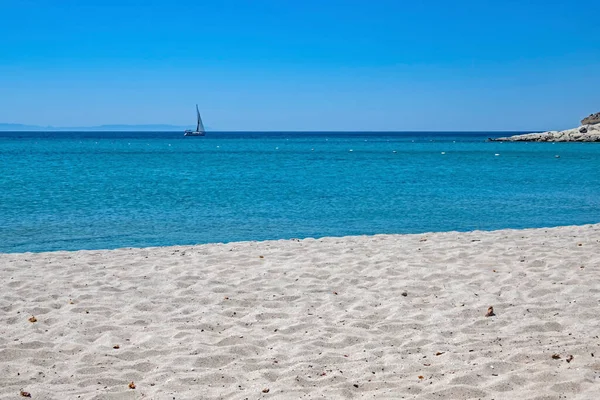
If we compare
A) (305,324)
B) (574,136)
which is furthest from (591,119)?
(305,324)

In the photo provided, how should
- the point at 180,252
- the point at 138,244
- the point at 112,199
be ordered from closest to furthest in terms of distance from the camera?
1. the point at 180,252
2. the point at 138,244
3. the point at 112,199

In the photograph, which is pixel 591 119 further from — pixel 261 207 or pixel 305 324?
pixel 305 324

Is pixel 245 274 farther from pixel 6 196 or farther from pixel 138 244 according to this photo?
pixel 6 196

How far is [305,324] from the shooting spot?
6.80 metres

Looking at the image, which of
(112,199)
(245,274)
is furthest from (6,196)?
(245,274)

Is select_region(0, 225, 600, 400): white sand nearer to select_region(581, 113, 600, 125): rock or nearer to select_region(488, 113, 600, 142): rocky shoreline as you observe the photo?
select_region(488, 113, 600, 142): rocky shoreline

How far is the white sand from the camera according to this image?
5.15 meters

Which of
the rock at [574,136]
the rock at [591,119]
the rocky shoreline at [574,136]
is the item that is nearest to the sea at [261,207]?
the rock at [574,136]

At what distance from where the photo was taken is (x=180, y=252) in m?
11.2

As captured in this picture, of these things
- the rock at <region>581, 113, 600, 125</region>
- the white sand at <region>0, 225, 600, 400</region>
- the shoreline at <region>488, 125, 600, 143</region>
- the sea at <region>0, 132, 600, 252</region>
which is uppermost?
the rock at <region>581, 113, 600, 125</region>

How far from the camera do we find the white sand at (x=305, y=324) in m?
5.15

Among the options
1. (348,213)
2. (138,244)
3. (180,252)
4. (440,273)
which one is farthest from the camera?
(348,213)

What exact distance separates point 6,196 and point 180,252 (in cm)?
1773

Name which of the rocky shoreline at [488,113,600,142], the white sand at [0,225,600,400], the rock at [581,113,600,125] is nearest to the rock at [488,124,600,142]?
the rocky shoreline at [488,113,600,142]
